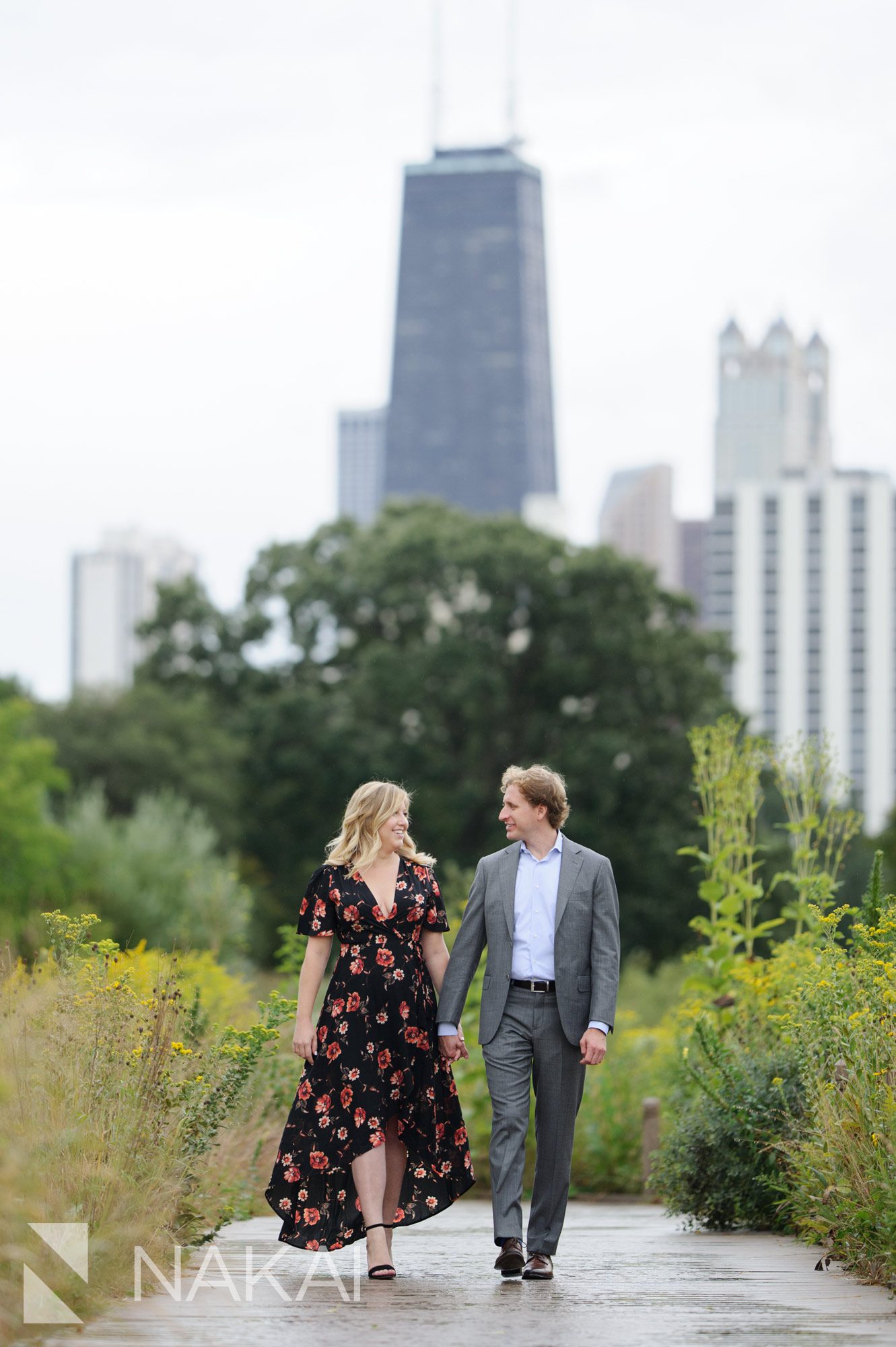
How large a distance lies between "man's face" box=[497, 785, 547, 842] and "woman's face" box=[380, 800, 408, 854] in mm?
352

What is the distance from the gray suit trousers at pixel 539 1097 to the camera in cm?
657

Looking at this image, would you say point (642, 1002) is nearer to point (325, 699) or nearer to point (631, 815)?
point (631, 815)

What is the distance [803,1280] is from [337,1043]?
169 centimetres

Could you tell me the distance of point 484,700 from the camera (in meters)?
41.4

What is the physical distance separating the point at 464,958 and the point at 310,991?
53cm

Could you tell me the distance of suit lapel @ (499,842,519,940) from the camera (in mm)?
6781

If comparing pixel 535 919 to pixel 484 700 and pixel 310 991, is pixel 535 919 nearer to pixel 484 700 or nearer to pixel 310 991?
pixel 310 991

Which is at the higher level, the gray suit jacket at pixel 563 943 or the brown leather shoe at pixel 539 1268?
the gray suit jacket at pixel 563 943

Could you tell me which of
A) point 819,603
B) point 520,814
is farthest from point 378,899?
point 819,603

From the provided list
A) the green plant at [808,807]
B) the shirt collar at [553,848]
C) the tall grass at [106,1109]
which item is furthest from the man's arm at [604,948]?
the green plant at [808,807]

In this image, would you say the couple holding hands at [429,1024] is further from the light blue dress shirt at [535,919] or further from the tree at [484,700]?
the tree at [484,700]

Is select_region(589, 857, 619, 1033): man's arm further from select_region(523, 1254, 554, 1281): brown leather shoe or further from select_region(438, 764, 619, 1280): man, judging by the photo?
select_region(523, 1254, 554, 1281): brown leather shoe

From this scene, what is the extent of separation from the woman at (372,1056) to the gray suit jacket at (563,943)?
0.13 meters

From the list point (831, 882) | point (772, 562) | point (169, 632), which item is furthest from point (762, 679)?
point (831, 882)
